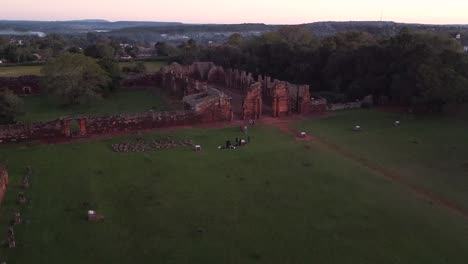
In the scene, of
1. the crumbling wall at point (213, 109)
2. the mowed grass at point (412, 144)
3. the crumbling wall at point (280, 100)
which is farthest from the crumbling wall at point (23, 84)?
the mowed grass at point (412, 144)

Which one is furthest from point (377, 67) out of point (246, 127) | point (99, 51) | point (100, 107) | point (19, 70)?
point (19, 70)

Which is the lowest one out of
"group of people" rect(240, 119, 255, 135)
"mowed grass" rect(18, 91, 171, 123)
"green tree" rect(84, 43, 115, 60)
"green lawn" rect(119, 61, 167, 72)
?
"mowed grass" rect(18, 91, 171, 123)

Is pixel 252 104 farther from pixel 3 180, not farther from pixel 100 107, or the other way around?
pixel 3 180

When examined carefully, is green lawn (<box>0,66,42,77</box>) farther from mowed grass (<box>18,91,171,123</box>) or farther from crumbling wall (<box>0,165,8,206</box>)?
crumbling wall (<box>0,165,8,206</box>)

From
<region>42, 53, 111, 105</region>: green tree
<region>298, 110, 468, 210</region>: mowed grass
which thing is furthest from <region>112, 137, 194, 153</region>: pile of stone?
<region>42, 53, 111, 105</region>: green tree

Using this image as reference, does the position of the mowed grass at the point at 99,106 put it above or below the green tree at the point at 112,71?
below

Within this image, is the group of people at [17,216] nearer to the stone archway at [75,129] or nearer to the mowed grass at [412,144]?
Answer: the stone archway at [75,129]

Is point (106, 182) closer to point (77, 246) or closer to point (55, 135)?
point (77, 246)

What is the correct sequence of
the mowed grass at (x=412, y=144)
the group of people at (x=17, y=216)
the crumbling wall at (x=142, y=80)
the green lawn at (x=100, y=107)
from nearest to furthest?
1. the group of people at (x=17, y=216)
2. the mowed grass at (x=412, y=144)
3. the green lawn at (x=100, y=107)
4. the crumbling wall at (x=142, y=80)

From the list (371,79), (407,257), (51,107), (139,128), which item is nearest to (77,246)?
(407,257)
